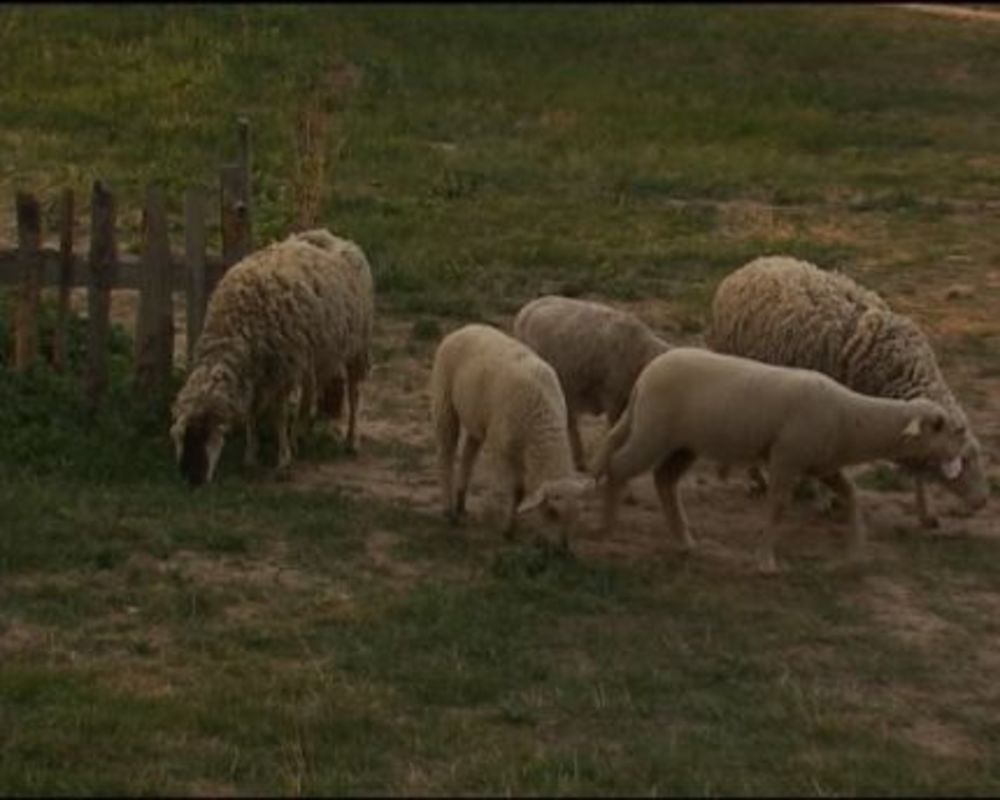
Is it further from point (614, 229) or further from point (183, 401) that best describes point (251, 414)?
point (614, 229)

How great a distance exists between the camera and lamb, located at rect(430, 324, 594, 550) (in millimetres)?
9852

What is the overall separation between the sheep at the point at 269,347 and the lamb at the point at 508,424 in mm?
1027

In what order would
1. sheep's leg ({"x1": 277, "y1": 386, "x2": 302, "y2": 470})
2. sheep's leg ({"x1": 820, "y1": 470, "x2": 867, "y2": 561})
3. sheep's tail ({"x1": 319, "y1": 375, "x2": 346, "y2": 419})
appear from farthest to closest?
sheep's tail ({"x1": 319, "y1": 375, "x2": 346, "y2": 419}) < sheep's leg ({"x1": 277, "y1": 386, "x2": 302, "y2": 470}) < sheep's leg ({"x1": 820, "y1": 470, "x2": 867, "y2": 561})

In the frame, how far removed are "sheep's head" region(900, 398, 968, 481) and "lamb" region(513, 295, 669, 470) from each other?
148cm

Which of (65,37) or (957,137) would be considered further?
(65,37)

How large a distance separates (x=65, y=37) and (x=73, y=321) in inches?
644

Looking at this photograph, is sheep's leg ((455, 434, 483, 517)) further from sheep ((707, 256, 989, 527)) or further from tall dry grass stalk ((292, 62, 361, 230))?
tall dry grass stalk ((292, 62, 361, 230))

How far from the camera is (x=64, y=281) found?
11.9 metres

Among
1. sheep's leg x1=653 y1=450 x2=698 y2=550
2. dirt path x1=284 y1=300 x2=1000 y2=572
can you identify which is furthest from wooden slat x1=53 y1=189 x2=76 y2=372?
sheep's leg x1=653 y1=450 x2=698 y2=550

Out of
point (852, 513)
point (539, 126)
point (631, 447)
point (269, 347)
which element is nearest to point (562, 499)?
point (631, 447)

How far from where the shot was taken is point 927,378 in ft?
36.4

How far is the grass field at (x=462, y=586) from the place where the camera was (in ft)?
24.2

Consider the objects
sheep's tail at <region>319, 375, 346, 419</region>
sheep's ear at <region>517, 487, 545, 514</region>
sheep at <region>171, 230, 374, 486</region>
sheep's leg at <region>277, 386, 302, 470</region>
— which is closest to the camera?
sheep's ear at <region>517, 487, 545, 514</region>

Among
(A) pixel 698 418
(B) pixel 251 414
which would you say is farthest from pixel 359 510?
(A) pixel 698 418
